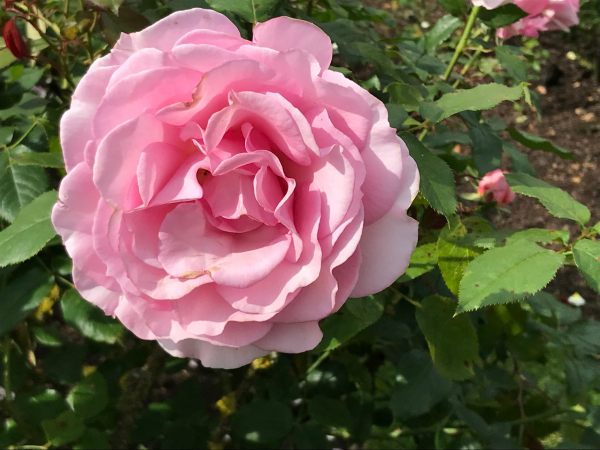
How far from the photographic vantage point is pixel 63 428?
1.15 meters

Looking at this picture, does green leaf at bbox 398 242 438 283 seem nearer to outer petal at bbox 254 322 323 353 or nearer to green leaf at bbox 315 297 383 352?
green leaf at bbox 315 297 383 352

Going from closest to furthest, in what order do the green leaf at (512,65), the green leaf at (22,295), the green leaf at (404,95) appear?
the green leaf at (404,95) → the green leaf at (22,295) → the green leaf at (512,65)

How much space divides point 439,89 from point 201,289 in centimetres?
55

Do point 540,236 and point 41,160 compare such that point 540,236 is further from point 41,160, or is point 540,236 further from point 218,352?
point 41,160

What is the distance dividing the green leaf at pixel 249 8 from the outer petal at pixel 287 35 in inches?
7.5

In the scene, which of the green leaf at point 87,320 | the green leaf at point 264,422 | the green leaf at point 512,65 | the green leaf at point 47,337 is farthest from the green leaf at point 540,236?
the green leaf at point 47,337

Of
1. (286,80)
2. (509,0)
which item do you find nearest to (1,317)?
(286,80)

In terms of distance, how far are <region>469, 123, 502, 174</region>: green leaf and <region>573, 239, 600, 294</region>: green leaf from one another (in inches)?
13.7

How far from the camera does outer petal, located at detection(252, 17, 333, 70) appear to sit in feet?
1.93

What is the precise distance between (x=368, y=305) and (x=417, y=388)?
348 mm

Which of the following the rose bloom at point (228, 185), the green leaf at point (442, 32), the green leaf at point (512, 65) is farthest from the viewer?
the green leaf at point (442, 32)

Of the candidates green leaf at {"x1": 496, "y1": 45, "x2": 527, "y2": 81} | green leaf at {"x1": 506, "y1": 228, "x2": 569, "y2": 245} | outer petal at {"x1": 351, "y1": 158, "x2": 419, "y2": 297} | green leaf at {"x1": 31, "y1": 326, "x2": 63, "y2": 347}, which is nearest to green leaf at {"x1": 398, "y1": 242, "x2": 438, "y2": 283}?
green leaf at {"x1": 506, "y1": 228, "x2": 569, "y2": 245}

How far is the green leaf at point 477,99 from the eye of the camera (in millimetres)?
731

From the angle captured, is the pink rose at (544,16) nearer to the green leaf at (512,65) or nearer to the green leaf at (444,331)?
the green leaf at (512,65)
